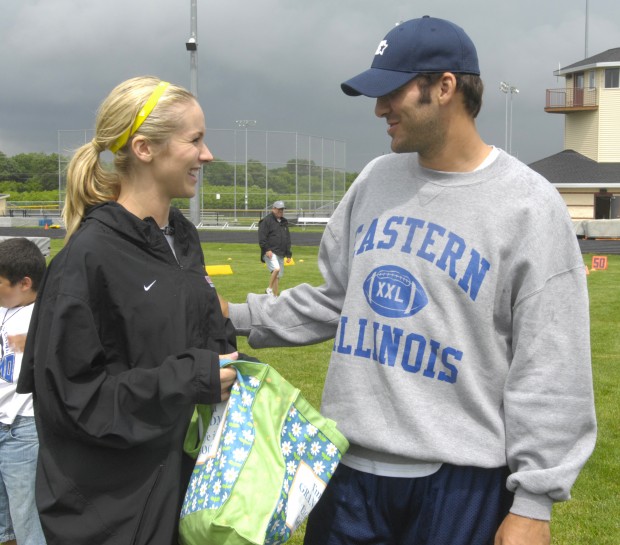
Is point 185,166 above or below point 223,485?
above

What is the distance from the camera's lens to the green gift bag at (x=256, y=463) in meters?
2.29

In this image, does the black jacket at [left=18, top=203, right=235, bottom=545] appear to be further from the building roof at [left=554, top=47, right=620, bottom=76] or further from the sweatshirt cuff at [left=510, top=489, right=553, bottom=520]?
the building roof at [left=554, top=47, right=620, bottom=76]

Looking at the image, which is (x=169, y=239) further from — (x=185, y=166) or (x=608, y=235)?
(x=608, y=235)

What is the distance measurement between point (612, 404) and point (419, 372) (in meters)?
6.30

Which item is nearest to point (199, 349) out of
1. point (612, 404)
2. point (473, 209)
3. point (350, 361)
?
point (350, 361)

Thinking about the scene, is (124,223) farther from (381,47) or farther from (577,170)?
(577,170)

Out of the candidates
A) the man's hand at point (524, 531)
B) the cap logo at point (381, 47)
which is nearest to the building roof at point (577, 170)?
the cap logo at point (381, 47)

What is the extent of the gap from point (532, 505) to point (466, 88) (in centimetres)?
125

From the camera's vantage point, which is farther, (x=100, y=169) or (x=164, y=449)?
(x=100, y=169)

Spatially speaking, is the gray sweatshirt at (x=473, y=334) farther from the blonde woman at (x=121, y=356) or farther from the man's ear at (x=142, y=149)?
the man's ear at (x=142, y=149)

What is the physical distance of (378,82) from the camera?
8.68 feet

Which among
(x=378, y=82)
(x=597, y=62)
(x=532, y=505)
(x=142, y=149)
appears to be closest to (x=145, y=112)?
(x=142, y=149)

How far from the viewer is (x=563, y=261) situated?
8.07 ft

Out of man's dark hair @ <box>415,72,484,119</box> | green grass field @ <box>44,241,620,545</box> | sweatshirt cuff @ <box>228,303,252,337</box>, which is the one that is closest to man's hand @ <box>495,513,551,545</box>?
sweatshirt cuff @ <box>228,303,252,337</box>
